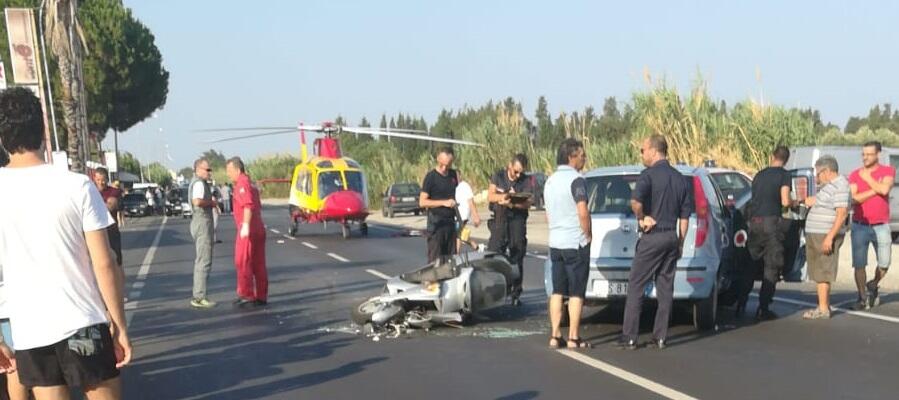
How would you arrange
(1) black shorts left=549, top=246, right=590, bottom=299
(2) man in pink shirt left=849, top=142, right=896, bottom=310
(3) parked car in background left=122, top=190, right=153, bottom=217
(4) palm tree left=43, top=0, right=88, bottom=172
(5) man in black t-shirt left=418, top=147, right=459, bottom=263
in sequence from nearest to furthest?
(1) black shorts left=549, top=246, right=590, bottom=299 < (2) man in pink shirt left=849, top=142, right=896, bottom=310 < (5) man in black t-shirt left=418, top=147, right=459, bottom=263 < (4) palm tree left=43, top=0, right=88, bottom=172 < (3) parked car in background left=122, top=190, right=153, bottom=217

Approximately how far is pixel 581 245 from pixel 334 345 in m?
2.51

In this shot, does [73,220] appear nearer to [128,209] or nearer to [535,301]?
[535,301]

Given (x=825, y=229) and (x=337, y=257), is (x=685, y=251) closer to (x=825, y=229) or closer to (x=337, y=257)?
(x=825, y=229)

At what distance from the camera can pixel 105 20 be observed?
5747 centimetres

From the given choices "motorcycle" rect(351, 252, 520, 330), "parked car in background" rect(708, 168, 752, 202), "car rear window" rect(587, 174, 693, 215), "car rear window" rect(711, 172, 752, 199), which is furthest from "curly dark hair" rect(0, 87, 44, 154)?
"car rear window" rect(711, 172, 752, 199)

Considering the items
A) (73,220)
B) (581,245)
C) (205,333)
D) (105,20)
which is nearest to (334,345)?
Answer: (205,333)

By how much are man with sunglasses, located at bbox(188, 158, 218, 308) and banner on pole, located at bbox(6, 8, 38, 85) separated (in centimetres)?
961

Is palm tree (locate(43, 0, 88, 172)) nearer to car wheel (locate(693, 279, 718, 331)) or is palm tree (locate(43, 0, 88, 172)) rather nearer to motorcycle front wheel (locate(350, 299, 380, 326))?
motorcycle front wheel (locate(350, 299, 380, 326))

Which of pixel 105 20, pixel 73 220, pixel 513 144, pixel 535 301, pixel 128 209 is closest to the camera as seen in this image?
pixel 73 220

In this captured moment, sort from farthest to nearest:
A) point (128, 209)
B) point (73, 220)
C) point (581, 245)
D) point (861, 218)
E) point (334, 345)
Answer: point (128, 209) < point (861, 218) < point (334, 345) < point (581, 245) < point (73, 220)

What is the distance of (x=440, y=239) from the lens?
12172 mm

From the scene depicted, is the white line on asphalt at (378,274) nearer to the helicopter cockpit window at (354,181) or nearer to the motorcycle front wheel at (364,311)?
the motorcycle front wheel at (364,311)

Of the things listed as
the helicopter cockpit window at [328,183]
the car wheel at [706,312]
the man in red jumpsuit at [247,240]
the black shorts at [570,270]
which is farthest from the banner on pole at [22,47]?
the car wheel at [706,312]

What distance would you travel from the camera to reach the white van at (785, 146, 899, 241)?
21.2 m
